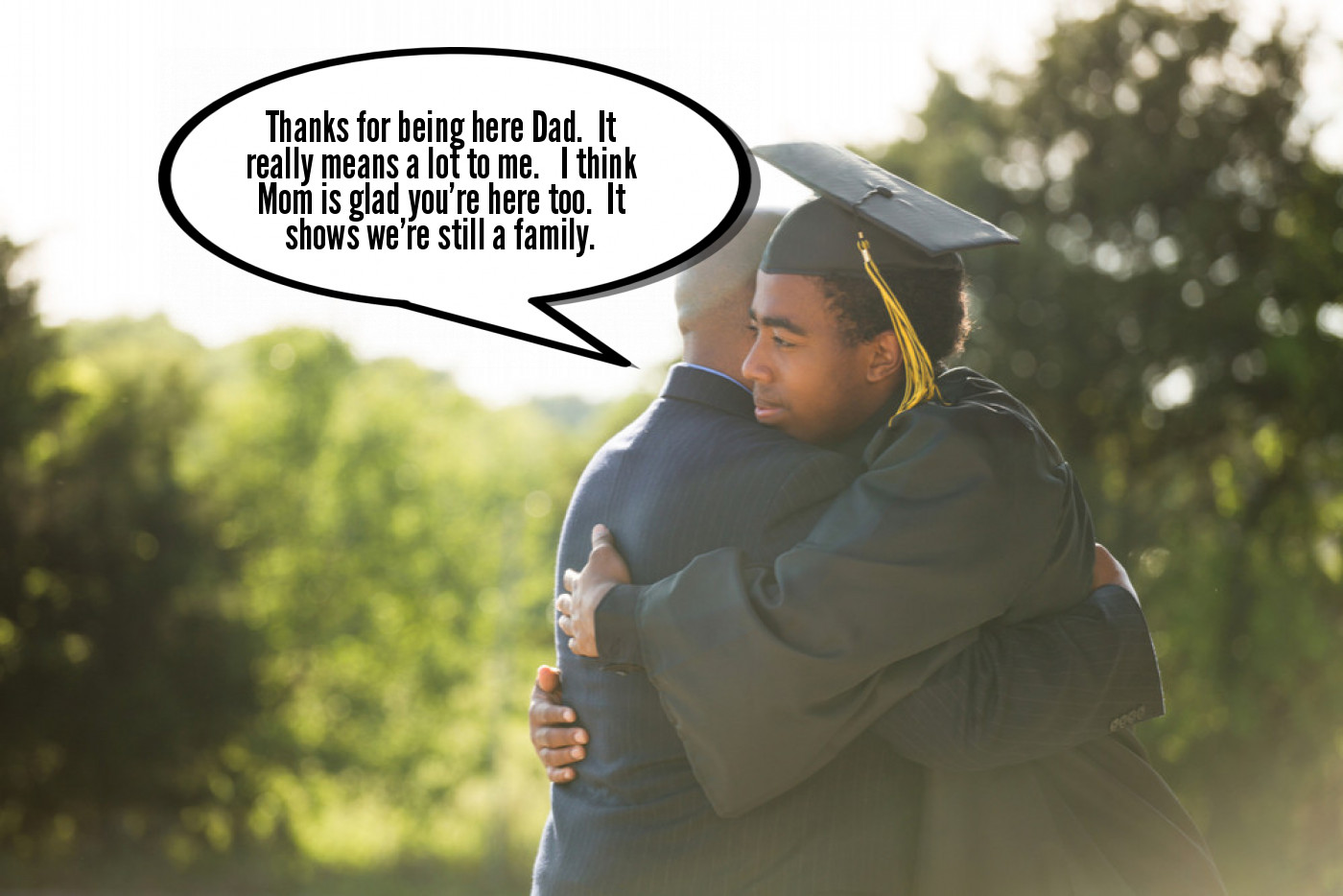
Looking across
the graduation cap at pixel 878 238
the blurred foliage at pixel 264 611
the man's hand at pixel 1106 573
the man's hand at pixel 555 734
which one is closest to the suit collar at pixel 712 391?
the graduation cap at pixel 878 238

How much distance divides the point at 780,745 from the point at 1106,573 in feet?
2.59

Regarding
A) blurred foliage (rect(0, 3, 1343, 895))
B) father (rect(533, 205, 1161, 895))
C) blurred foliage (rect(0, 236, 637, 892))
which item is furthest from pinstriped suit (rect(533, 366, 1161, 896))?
blurred foliage (rect(0, 236, 637, 892))

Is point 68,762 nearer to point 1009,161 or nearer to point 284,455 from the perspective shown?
point 284,455

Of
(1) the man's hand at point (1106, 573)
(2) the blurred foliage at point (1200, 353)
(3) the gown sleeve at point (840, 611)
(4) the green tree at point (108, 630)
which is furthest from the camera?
(4) the green tree at point (108, 630)

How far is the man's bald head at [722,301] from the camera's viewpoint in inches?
95.7

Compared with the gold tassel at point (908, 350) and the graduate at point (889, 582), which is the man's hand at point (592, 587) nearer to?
the graduate at point (889, 582)

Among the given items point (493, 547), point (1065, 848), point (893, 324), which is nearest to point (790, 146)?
point (893, 324)

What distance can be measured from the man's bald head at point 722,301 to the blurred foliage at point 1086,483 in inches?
528

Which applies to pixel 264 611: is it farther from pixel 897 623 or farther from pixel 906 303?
pixel 897 623

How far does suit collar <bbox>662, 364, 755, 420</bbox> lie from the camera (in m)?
2.34

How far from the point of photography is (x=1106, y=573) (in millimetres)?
2441

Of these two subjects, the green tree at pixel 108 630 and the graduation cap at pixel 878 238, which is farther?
the green tree at pixel 108 630

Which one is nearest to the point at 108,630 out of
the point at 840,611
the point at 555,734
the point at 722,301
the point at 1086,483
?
the point at 1086,483

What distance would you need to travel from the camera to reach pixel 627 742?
223 cm
